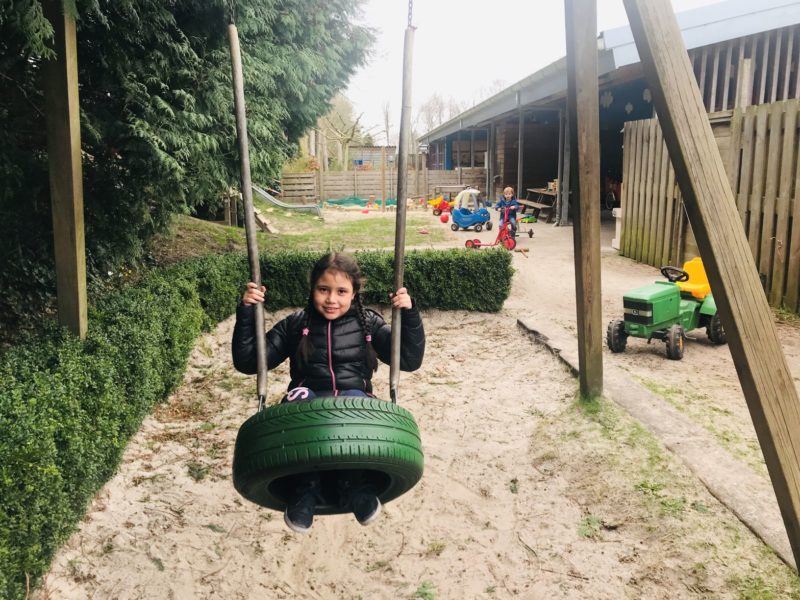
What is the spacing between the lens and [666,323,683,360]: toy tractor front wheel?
6.07m

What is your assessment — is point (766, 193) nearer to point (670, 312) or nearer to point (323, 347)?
point (670, 312)

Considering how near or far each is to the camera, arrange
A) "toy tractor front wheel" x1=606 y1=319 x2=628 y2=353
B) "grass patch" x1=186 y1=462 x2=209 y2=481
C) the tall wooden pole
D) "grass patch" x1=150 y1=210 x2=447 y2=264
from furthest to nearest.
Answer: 1. "grass patch" x1=150 y1=210 x2=447 y2=264
2. "toy tractor front wheel" x1=606 y1=319 x2=628 y2=353
3. "grass patch" x1=186 y1=462 x2=209 y2=481
4. the tall wooden pole

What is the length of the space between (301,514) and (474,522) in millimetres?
1401

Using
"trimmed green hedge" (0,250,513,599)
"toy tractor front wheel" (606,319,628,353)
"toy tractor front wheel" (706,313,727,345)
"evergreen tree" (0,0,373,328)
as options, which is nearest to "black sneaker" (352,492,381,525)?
"trimmed green hedge" (0,250,513,599)

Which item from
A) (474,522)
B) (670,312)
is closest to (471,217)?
(670,312)

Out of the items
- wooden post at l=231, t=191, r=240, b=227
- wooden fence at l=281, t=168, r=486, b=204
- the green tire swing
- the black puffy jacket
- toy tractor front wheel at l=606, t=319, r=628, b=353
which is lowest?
toy tractor front wheel at l=606, t=319, r=628, b=353

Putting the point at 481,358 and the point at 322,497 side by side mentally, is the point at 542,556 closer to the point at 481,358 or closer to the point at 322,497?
the point at 322,497

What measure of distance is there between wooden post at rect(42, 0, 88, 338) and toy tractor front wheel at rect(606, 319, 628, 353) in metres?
4.64

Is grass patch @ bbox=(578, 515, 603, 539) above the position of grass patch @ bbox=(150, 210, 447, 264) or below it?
below

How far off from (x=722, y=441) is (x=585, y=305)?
124cm

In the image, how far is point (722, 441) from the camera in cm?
420

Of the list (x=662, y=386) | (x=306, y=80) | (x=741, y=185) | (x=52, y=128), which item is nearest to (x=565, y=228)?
(x=741, y=185)

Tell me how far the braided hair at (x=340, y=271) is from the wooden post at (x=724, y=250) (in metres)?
1.49

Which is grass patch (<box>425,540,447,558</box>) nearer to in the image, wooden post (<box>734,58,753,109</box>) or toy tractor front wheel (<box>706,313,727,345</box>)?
toy tractor front wheel (<box>706,313,727,345</box>)
